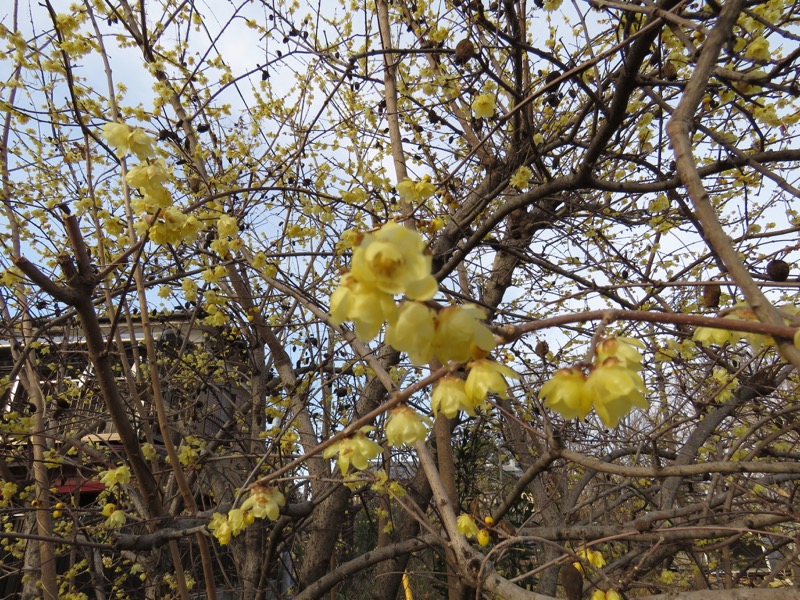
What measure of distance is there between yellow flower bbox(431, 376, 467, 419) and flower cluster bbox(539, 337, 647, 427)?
203mm

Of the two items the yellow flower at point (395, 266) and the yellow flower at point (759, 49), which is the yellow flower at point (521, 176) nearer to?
the yellow flower at point (759, 49)

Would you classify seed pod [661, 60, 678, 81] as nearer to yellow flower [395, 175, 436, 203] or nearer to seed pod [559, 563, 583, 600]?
yellow flower [395, 175, 436, 203]

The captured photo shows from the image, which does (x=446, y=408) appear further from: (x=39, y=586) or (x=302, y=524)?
(x=39, y=586)

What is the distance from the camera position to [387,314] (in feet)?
2.91

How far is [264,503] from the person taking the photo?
171cm

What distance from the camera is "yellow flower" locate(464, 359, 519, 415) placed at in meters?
1.07

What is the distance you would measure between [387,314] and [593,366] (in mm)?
489

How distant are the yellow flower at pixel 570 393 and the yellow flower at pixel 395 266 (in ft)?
1.28

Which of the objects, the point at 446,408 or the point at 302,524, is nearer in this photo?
the point at 446,408

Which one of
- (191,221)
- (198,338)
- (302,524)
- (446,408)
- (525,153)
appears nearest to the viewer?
(446,408)

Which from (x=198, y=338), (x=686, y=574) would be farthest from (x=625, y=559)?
(x=198, y=338)

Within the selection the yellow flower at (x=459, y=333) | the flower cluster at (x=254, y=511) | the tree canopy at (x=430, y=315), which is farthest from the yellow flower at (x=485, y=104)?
the flower cluster at (x=254, y=511)

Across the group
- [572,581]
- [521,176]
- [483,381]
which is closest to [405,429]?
[483,381]

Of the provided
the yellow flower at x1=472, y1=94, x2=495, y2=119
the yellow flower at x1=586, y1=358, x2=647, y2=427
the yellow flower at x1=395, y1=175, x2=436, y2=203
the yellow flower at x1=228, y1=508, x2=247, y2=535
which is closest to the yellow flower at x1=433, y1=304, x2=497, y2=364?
the yellow flower at x1=586, y1=358, x2=647, y2=427
